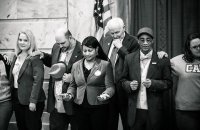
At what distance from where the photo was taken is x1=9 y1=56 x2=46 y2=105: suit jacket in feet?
16.4

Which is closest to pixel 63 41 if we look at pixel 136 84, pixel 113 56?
pixel 113 56

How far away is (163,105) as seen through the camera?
447 cm

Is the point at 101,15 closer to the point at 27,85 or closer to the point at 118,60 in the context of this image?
the point at 118,60

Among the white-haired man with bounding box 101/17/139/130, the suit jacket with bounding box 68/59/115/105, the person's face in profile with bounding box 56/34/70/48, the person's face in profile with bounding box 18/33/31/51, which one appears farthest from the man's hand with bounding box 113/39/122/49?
the person's face in profile with bounding box 18/33/31/51

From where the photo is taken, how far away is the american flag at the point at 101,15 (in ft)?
20.2

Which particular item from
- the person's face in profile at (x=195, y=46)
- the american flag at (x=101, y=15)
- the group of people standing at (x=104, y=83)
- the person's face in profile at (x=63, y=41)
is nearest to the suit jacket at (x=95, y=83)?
the group of people standing at (x=104, y=83)

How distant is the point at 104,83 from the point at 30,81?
1.08m

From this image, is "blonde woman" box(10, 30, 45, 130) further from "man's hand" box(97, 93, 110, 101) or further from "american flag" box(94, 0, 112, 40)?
"american flag" box(94, 0, 112, 40)

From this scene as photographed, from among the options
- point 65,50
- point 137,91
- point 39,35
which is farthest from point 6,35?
point 137,91

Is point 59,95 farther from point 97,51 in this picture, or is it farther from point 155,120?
point 155,120

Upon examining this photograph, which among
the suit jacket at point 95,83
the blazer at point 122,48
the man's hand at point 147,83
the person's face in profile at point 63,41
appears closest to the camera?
the man's hand at point 147,83

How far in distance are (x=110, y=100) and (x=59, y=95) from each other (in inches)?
26.5

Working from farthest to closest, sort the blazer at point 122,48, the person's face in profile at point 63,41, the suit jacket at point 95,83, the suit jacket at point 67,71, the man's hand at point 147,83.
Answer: the person's face in profile at point 63,41 < the suit jacket at point 67,71 < the blazer at point 122,48 < the suit jacket at point 95,83 < the man's hand at point 147,83

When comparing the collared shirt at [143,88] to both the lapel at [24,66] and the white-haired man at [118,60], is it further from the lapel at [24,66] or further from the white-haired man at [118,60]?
the lapel at [24,66]
